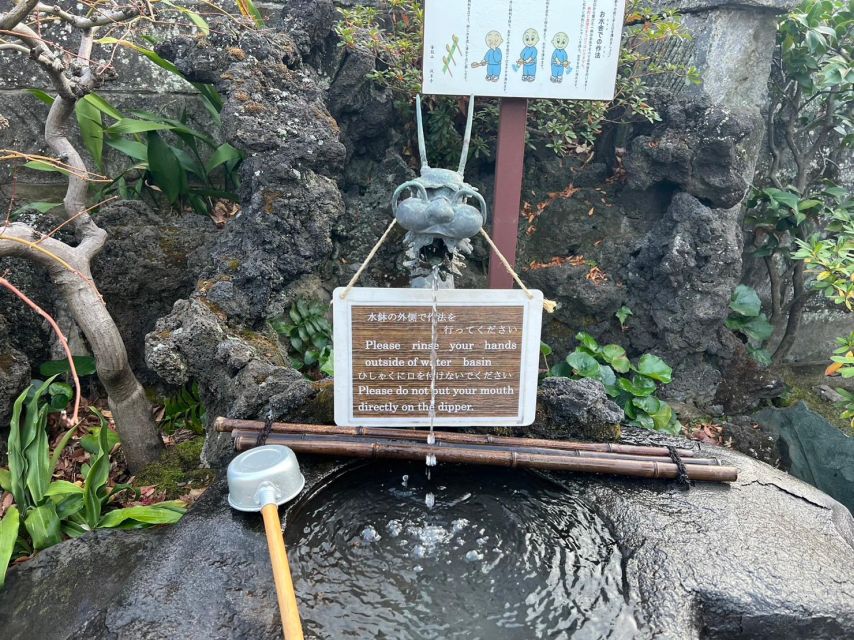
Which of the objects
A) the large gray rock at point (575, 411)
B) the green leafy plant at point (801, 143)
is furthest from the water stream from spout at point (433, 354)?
the green leafy plant at point (801, 143)

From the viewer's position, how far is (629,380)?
4.09m

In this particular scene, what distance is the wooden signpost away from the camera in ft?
9.89

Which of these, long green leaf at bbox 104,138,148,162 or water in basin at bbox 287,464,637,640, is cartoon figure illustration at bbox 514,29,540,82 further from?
long green leaf at bbox 104,138,148,162

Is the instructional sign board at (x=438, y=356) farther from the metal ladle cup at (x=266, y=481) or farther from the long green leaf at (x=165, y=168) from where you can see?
the long green leaf at (x=165, y=168)

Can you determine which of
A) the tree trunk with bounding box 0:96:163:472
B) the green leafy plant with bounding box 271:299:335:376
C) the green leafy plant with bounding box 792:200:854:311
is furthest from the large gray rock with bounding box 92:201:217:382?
the green leafy plant with bounding box 792:200:854:311

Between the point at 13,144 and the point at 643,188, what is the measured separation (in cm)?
498

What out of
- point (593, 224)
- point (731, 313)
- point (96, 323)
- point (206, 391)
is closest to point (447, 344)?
point (206, 391)

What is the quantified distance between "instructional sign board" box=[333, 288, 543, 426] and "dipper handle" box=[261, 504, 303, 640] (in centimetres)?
59

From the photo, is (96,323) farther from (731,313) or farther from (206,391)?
(731,313)

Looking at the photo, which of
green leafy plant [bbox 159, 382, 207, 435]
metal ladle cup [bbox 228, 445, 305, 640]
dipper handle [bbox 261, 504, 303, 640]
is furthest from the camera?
green leafy plant [bbox 159, 382, 207, 435]

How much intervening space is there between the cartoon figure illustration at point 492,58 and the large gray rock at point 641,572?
2.27 m

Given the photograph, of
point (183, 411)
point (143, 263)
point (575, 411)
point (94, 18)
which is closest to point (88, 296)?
point (143, 263)

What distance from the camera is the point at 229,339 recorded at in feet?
8.89

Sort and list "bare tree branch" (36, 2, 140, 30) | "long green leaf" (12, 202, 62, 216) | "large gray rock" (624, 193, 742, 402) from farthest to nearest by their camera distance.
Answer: "large gray rock" (624, 193, 742, 402)
"long green leaf" (12, 202, 62, 216)
"bare tree branch" (36, 2, 140, 30)
